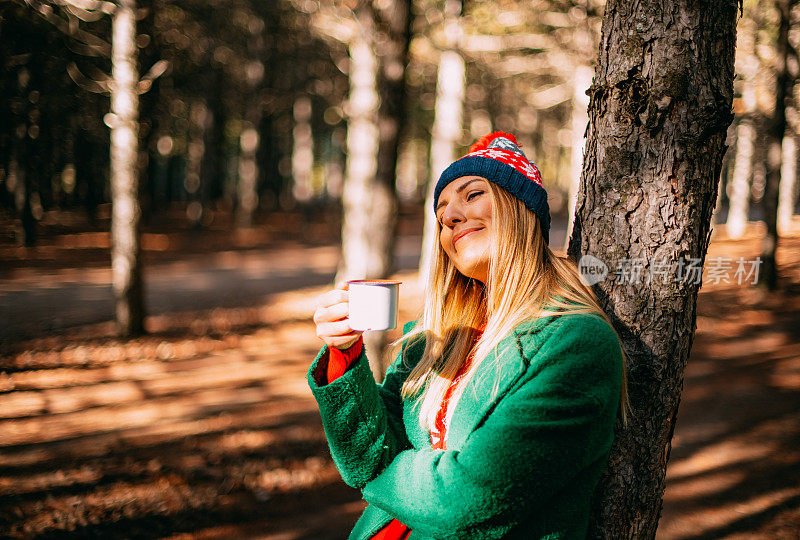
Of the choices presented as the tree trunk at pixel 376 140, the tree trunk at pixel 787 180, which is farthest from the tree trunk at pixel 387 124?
the tree trunk at pixel 787 180

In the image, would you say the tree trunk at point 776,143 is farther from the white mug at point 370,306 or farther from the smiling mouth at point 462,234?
the white mug at point 370,306

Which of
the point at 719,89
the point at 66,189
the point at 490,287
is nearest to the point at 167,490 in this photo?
the point at 490,287

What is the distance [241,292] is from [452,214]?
36.7 feet

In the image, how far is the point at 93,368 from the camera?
24.1 ft

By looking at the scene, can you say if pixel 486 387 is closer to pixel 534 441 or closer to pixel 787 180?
pixel 534 441

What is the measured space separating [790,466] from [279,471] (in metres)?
5.07

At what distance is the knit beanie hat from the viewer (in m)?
1.71

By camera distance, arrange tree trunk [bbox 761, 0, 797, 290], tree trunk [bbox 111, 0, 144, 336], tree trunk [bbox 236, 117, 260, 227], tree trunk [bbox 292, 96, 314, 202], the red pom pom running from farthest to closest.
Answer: tree trunk [bbox 292, 96, 314, 202], tree trunk [bbox 236, 117, 260, 227], tree trunk [bbox 761, 0, 797, 290], tree trunk [bbox 111, 0, 144, 336], the red pom pom

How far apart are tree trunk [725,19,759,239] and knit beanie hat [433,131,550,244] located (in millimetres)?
11459

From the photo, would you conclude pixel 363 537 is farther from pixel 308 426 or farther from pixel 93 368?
pixel 93 368

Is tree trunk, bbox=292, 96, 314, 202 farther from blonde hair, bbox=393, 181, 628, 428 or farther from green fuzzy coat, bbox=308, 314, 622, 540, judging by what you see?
green fuzzy coat, bbox=308, 314, 622, 540

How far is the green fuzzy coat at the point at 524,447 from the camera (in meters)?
1.38

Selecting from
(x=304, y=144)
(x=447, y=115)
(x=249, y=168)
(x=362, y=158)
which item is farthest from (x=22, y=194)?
(x=362, y=158)

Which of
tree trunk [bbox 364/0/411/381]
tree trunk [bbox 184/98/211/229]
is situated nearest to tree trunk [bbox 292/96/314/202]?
tree trunk [bbox 184/98/211/229]
